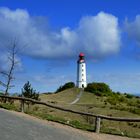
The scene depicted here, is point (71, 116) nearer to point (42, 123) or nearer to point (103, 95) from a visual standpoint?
point (42, 123)

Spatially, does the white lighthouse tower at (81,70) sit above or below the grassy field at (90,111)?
above

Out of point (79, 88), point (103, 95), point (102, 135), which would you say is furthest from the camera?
point (79, 88)

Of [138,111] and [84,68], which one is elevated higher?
[84,68]

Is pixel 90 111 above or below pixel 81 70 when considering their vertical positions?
below

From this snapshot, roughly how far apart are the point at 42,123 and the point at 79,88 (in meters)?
67.0

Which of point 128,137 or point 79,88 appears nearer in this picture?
point 128,137

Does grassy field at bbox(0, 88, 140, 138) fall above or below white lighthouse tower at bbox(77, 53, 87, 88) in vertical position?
below

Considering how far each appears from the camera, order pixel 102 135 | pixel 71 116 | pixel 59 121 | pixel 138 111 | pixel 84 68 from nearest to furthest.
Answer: pixel 102 135 < pixel 59 121 < pixel 71 116 < pixel 138 111 < pixel 84 68

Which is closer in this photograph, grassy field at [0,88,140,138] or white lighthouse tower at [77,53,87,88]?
grassy field at [0,88,140,138]

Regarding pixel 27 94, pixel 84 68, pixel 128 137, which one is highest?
pixel 84 68

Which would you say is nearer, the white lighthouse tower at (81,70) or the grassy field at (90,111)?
the grassy field at (90,111)

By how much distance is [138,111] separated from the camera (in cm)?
5188

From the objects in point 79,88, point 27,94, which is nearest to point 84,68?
point 79,88

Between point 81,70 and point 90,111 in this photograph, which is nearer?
point 90,111
